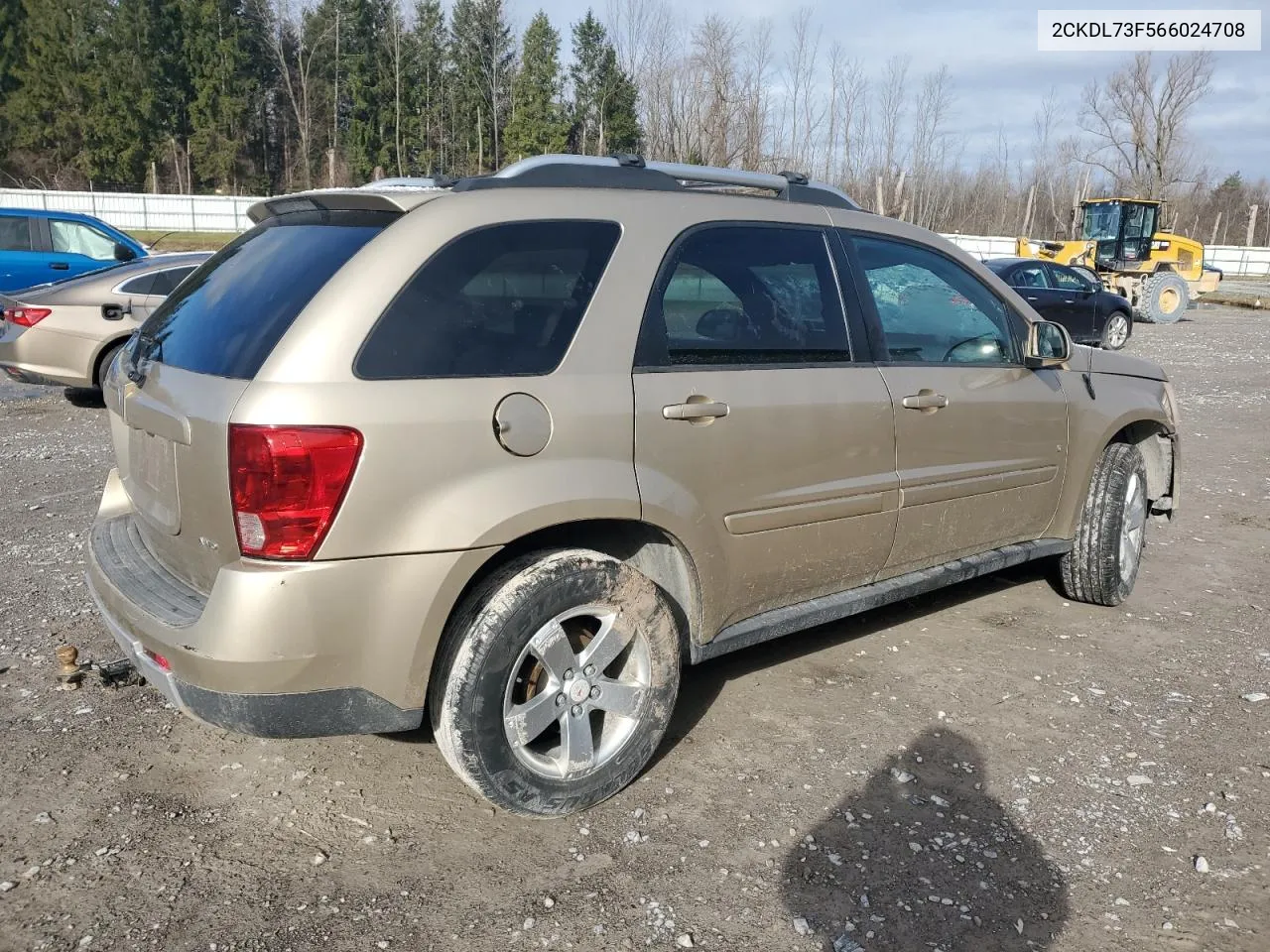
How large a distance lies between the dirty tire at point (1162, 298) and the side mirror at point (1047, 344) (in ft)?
75.3

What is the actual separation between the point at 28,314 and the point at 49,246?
5195 mm

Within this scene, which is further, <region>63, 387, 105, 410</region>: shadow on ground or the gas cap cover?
<region>63, 387, 105, 410</region>: shadow on ground

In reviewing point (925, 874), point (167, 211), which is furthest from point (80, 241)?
point (167, 211)

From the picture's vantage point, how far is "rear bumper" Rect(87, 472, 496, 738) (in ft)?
8.53

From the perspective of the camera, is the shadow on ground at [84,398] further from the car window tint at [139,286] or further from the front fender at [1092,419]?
the front fender at [1092,419]

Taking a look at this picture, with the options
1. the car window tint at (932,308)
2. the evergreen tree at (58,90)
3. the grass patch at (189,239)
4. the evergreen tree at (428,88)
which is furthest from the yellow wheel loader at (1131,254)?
the evergreen tree at (58,90)

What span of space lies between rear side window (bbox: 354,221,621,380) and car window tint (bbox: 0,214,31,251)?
12617 mm

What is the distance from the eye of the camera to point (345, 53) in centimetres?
6200

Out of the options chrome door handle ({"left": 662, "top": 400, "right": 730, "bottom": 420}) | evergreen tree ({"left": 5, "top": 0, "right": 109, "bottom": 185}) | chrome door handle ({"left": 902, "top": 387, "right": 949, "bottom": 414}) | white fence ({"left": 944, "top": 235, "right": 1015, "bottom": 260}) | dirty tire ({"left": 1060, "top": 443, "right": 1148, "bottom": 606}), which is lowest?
dirty tire ({"left": 1060, "top": 443, "right": 1148, "bottom": 606})

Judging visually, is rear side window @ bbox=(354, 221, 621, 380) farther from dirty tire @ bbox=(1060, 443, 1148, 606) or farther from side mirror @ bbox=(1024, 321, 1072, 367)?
dirty tire @ bbox=(1060, 443, 1148, 606)

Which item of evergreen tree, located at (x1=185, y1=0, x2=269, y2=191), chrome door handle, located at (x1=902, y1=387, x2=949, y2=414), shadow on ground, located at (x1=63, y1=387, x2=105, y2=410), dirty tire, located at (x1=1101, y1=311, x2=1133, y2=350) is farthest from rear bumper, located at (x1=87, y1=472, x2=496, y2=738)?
evergreen tree, located at (x1=185, y1=0, x2=269, y2=191)

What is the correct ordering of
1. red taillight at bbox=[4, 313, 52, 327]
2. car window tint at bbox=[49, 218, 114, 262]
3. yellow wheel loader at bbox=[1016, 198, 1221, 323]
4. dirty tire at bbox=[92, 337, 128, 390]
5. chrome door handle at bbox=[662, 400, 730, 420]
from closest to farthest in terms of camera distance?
1. chrome door handle at bbox=[662, 400, 730, 420]
2. red taillight at bbox=[4, 313, 52, 327]
3. dirty tire at bbox=[92, 337, 128, 390]
4. car window tint at bbox=[49, 218, 114, 262]
5. yellow wheel loader at bbox=[1016, 198, 1221, 323]

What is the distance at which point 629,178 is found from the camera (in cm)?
337

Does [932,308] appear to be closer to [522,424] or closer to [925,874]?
[522,424]
